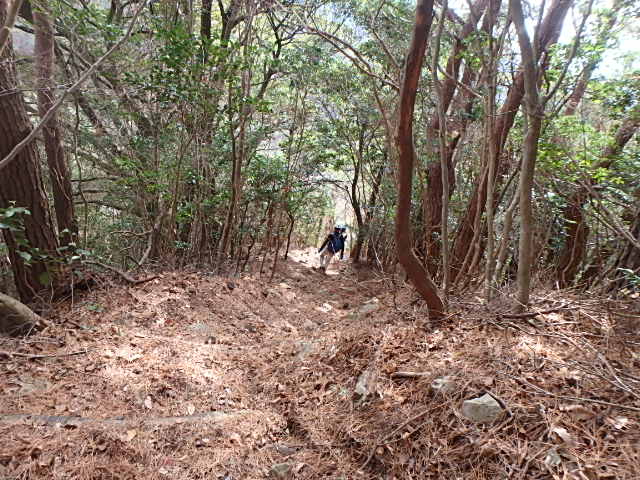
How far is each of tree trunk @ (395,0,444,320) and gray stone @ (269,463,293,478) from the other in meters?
1.68

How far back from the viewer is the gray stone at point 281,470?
2.35m

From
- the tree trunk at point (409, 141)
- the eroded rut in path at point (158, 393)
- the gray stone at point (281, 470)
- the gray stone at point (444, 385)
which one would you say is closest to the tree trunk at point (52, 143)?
the eroded rut in path at point (158, 393)

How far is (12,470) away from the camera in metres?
2.02

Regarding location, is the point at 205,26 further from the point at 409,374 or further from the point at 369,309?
the point at 409,374

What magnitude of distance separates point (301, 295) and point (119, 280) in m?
4.07

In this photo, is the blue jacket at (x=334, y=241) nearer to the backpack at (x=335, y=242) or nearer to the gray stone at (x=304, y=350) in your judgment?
the backpack at (x=335, y=242)

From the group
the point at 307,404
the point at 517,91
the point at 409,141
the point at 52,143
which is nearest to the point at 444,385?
the point at 307,404

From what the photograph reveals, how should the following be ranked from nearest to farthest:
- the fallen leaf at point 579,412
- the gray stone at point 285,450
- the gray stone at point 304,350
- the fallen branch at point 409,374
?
the fallen leaf at point 579,412 < the gray stone at point 285,450 < the fallen branch at point 409,374 < the gray stone at point 304,350

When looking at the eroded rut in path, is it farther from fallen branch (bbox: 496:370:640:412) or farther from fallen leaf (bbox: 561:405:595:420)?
fallen leaf (bbox: 561:405:595:420)

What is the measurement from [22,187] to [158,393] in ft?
9.80

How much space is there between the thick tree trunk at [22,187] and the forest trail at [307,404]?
745 millimetres

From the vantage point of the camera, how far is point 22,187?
416 centimetres

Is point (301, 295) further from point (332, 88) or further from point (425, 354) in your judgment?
point (425, 354)

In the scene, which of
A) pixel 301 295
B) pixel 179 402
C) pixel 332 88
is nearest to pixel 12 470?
pixel 179 402
